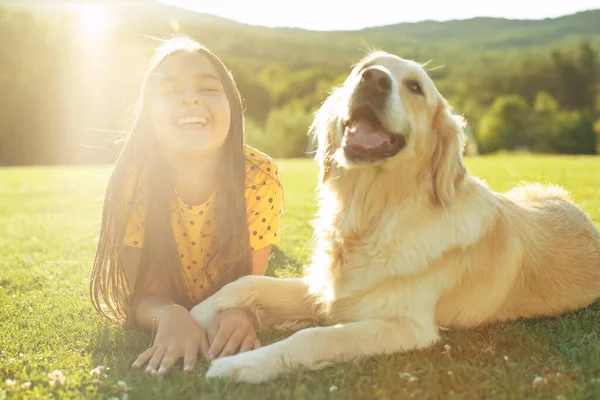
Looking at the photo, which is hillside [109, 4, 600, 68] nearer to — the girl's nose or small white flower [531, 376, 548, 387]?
the girl's nose

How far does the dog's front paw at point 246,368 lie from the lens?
107 inches

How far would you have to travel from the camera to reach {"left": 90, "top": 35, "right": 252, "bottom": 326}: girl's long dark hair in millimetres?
3795

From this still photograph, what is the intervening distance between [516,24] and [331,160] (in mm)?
135948

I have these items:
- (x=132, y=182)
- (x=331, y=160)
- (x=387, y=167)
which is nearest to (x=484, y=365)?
(x=387, y=167)

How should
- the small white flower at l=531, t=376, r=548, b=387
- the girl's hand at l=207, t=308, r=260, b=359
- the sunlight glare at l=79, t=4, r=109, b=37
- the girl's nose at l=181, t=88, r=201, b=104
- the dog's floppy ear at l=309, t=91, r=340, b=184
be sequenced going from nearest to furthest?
the small white flower at l=531, t=376, r=548, b=387, the girl's hand at l=207, t=308, r=260, b=359, the dog's floppy ear at l=309, t=91, r=340, b=184, the girl's nose at l=181, t=88, r=201, b=104, the sunlight glare at l=79, t=4, r=109, b=37

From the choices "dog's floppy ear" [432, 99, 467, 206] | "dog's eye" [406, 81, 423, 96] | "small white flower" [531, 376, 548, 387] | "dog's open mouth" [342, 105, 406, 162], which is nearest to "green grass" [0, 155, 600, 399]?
"small white flower" [531, 376, 548, 387]

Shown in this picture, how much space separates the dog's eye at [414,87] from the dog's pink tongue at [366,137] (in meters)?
0.31

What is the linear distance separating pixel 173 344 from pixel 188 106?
1.51 m

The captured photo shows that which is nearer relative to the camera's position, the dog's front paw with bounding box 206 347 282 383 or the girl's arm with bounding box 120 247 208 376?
the dog's front paw with bounding box 206 347 282 383

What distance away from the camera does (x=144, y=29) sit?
271 feet

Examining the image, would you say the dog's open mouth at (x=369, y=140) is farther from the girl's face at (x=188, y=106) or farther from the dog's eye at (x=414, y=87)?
the girl's face at (x=188, y=106)

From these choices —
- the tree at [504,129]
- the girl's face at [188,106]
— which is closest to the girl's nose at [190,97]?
the girl's face at [188,106]

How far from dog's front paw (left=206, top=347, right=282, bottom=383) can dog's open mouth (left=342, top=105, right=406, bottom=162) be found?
1170mm

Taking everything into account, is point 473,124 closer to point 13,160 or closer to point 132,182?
point 13,160
